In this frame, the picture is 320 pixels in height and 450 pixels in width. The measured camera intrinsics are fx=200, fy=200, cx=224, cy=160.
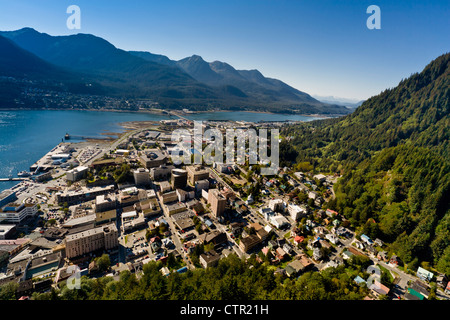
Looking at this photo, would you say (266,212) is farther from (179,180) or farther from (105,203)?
(105,203)

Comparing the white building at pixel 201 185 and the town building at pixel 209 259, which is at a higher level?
the white building at pixel 201 185

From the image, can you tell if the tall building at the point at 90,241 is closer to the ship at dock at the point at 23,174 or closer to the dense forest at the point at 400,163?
the ship at dock at the point at 23,174

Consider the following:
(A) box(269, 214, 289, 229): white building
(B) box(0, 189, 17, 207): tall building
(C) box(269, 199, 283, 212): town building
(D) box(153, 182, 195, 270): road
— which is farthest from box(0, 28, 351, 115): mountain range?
(A) box(269, 214, 289, 229): white building

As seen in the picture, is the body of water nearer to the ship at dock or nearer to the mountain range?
the ship at dock

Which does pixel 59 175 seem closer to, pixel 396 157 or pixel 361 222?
pixel 361 222

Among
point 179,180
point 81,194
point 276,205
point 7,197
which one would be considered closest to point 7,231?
point 81,194

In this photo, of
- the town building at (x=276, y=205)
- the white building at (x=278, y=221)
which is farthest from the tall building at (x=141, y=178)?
the white building at (x=278, y=221)
